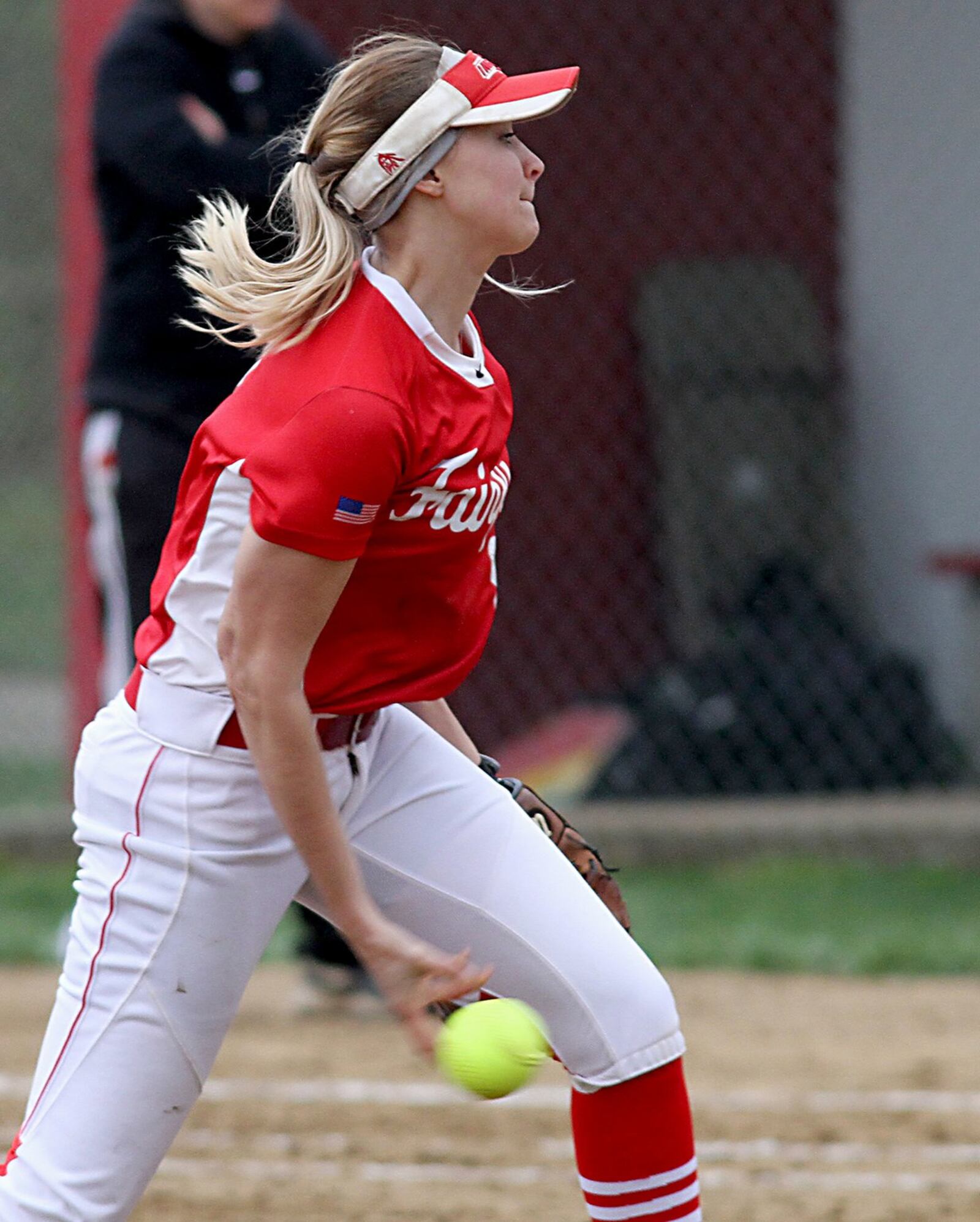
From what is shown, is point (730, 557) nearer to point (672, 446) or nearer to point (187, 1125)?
point (672, 446)

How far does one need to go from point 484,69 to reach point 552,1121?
7.18ft

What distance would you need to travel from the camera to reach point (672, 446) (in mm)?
7328

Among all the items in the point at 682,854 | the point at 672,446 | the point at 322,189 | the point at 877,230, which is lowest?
the point at 682,854

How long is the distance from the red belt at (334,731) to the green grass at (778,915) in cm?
288

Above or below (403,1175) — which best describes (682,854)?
below

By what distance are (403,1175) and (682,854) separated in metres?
2.82

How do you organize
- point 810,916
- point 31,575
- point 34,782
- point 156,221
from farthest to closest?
1. point 31,575
2. point 34,782
3. point 810,916
4. point 156,221

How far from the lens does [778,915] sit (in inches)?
221

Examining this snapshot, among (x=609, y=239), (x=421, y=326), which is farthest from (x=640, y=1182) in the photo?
(x=609, y=239)

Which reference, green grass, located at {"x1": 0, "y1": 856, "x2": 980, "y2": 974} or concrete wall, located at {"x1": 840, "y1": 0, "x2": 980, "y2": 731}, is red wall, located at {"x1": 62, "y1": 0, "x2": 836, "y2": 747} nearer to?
concrete wall, located at {"x1": 840, "y1": 0, "x2": 980, "y2": 731}

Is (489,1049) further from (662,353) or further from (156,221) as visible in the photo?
(662,353)

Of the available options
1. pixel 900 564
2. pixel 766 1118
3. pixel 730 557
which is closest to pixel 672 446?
pixel 730 557

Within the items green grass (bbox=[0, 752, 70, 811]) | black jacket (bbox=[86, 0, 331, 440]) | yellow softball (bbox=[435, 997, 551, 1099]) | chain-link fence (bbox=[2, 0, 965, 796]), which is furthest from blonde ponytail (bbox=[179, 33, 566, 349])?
chain-link fence (bbox=[2, 0, 965, 796])

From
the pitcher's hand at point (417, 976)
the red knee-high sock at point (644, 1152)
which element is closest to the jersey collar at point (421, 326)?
the pitcher's hand at point (417, 976)
